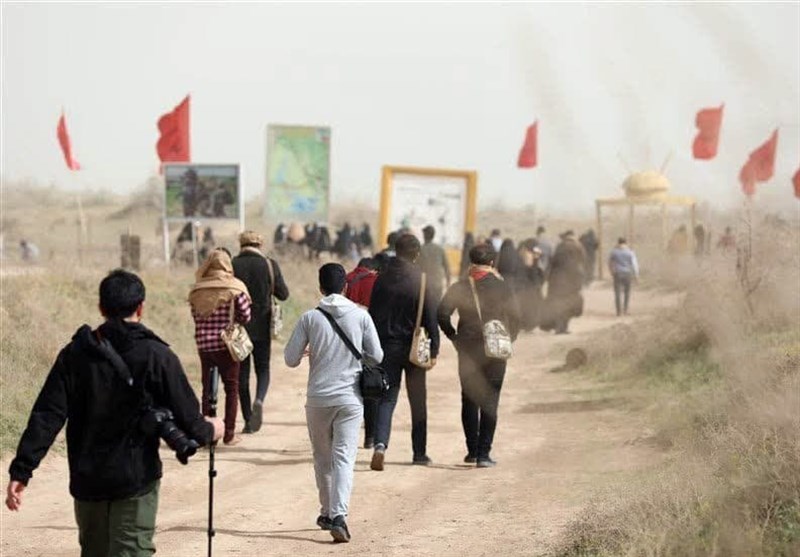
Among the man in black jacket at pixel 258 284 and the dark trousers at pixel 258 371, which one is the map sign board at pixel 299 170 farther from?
the man in black jacket at pixel 258 284

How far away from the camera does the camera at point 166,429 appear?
604cm

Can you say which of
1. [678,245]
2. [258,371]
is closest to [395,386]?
[258,371]

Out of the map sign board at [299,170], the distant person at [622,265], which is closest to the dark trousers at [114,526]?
the distant person at [622,265]

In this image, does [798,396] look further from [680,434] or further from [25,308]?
[25,308]

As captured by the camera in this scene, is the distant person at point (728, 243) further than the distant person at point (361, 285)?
Yes

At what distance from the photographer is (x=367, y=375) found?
9.21 meters

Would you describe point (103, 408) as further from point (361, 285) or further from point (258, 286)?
point (258, 286)

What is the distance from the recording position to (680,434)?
12539mm

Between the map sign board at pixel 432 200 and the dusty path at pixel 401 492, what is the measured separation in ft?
53.1

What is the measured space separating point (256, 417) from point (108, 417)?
791 centimetres

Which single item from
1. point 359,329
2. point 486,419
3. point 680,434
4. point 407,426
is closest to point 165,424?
point 359,329

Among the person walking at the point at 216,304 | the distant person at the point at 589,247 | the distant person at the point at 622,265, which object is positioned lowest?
the distant person at the point at 589,247

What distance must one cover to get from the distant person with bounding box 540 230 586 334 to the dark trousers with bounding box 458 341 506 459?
11.8 meters

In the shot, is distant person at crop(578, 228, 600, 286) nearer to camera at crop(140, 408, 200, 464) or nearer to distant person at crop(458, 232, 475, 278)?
distant person at crop(458, 232, 475, 278)
